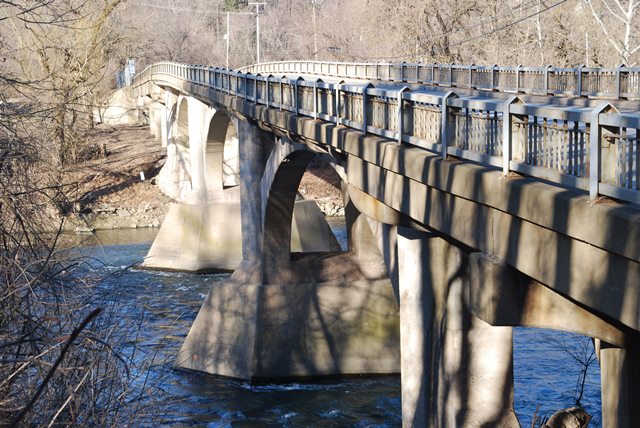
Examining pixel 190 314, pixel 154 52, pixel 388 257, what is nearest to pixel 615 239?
pixel 388 257

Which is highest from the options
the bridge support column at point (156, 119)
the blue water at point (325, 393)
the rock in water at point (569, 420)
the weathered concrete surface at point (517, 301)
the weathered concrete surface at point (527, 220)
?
the weathered concrete surface at point (527, 220)

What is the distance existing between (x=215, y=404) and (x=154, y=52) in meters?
79.1

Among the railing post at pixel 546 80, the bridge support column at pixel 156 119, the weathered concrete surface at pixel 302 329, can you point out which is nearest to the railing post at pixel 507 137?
the railing post at pixel 546 80

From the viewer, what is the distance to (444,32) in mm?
53312

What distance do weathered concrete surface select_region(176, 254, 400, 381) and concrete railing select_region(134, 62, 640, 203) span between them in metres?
6.91

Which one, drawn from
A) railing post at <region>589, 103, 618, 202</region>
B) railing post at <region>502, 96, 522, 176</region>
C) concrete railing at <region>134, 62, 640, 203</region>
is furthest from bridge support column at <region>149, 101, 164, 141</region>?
railing post at <region>589, 103, 618, 202</region>

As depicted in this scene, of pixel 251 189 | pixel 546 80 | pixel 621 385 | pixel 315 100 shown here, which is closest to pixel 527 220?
pixel 621 385

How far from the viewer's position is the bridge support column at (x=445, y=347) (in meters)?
12.1

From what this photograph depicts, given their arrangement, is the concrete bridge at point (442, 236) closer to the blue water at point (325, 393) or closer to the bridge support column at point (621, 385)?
the bridge support column at point (621, 385)

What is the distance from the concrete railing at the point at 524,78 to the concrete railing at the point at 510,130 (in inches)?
207

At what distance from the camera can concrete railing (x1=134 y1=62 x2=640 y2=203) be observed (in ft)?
21.1

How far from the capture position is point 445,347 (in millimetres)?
12695

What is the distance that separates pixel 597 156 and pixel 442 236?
5.21m

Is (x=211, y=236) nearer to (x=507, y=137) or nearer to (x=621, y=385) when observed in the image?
(x=621, y=385)
